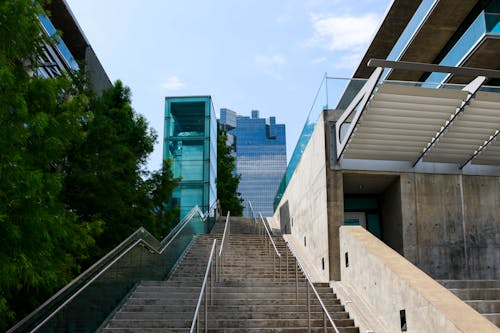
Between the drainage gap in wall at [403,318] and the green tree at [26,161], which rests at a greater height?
the green tree at [26,161]

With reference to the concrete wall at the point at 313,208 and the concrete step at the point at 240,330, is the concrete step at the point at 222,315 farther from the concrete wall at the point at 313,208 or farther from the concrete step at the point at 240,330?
the concrete wall at the point at 313,208

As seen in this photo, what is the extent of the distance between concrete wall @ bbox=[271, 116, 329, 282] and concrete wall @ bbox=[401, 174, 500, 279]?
178 centimetres

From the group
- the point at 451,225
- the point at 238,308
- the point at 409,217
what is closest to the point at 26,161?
the point at 238,308

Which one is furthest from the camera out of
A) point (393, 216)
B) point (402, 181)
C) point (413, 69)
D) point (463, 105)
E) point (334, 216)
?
point (393, 216)

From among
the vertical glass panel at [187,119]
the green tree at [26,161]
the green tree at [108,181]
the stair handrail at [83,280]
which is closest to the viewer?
the green tree at [26,161]

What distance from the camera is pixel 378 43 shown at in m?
22.7

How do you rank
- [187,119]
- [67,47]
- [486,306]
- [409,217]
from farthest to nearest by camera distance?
[67,47], [187,119], [409,217], [486,306]

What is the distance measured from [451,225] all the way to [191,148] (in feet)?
64.1

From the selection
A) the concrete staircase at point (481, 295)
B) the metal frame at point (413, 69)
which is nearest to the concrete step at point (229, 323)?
the concrete staircase at point (481, 295)

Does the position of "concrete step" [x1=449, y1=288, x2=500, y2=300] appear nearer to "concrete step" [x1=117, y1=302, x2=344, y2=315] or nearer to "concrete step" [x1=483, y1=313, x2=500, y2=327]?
"concrete step" [x1=483, y1=313, x2=500, y2=327]

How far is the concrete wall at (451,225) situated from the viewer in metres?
12.5

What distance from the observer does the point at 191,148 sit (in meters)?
30.5

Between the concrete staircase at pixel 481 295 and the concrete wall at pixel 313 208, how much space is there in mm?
2837

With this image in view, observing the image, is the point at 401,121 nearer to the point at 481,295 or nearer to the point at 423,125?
the point at 423,125
